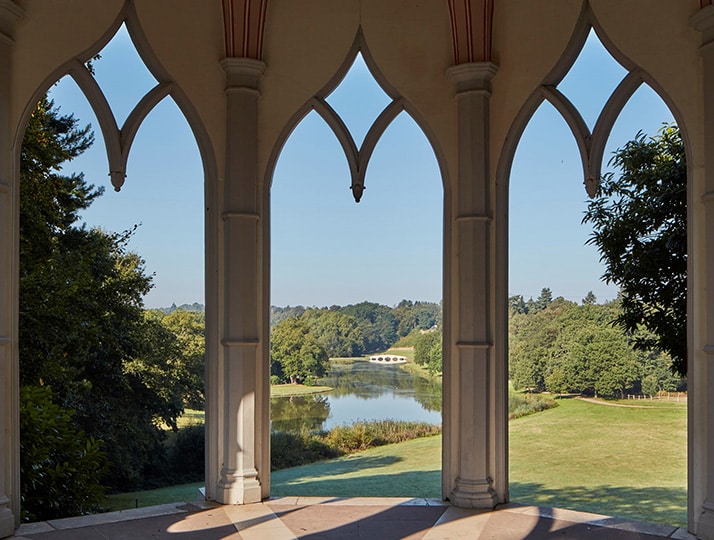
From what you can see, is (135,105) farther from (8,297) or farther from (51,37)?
(8,297)

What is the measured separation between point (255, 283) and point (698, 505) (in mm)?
3309

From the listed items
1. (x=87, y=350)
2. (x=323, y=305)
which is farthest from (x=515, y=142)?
(x=87, y=350)

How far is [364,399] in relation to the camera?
236 inches

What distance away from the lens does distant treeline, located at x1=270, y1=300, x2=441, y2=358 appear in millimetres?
6270

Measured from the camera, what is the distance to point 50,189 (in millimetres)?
8836

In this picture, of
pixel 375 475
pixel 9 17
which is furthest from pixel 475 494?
pixel 9 17

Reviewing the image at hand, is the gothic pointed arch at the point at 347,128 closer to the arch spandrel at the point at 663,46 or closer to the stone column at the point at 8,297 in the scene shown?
the arch spandrel at the point at 663,46

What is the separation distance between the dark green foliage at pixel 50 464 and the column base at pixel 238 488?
1.32 meters

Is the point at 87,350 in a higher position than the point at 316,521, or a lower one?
higher

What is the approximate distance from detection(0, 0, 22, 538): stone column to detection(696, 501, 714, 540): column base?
4233 millimetres

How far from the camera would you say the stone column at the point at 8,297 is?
13.5ft

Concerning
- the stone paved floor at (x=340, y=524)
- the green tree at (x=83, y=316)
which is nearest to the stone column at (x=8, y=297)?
the stone paved floor at (x=340, y=524)

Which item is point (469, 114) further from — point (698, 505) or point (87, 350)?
point (87, 350)

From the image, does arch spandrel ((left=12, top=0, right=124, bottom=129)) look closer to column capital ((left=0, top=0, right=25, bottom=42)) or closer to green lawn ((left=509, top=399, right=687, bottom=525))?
column capital ((left=0, top=0, right=25, bottom=42))
